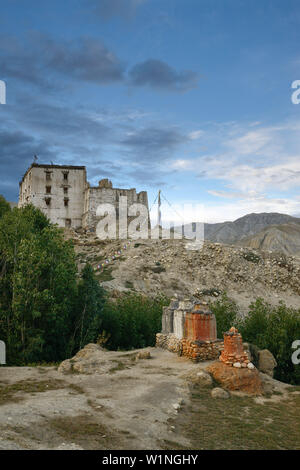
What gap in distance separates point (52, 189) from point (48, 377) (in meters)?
49.0

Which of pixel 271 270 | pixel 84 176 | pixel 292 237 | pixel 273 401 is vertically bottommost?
pixel 273 401

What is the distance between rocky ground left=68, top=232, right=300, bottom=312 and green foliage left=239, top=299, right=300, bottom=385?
1233cm

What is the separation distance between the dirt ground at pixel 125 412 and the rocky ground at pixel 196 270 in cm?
2262

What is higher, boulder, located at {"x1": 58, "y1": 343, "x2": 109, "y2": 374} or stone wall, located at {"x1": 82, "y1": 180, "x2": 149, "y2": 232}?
stone wall, located at {"x1": 82, "y1": 180, "x2": 149, "y2": 232}

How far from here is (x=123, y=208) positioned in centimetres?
5872

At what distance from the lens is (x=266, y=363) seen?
48.2ft

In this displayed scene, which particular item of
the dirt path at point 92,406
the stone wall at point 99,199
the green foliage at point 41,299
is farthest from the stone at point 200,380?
the stone wall at point 99,199

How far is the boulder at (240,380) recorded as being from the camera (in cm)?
1135

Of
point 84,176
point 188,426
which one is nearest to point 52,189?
point 84,176

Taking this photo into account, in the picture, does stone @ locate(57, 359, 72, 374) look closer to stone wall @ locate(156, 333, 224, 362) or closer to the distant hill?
stone wall @ locate(156, 333, 224, 362)

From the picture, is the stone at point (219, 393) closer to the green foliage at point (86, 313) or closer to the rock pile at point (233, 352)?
the rock pile at point (233, 352)

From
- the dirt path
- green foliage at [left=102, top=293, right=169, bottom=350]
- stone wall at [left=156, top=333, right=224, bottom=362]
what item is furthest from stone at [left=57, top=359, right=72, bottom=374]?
green foliage at [left=102, top=293, right=169, bottom=350]

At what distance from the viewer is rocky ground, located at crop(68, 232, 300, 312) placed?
3844cm

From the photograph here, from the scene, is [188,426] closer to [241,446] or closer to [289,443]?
[241,446]
